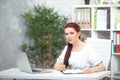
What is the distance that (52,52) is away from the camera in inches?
213

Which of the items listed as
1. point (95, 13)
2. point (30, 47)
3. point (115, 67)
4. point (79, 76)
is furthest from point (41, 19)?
point (79, 76)

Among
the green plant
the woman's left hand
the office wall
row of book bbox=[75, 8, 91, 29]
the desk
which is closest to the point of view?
the desk

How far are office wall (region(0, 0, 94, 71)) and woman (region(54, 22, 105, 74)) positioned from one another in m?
1.95

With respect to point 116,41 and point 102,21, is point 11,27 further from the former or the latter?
point 116,41

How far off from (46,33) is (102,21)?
1.07 m

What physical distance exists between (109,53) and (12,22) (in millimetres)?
2331

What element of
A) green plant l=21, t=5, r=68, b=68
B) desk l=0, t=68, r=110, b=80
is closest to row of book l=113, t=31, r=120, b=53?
green plant l=21, t=5, r=68, b=68

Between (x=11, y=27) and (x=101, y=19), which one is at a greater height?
(x=101, y=19)

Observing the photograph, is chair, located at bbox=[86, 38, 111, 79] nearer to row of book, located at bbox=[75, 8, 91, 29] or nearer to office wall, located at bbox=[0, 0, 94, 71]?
row of book, located at bbox=[75, 8, 91, 29]

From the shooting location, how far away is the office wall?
5.80 meters

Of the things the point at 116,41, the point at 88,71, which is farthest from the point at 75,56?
the point at 116,41

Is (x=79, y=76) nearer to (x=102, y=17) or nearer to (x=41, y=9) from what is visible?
(x=102, y=17)

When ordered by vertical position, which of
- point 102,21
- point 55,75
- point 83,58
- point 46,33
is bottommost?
point 55,75

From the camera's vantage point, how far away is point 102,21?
4.90 meters
